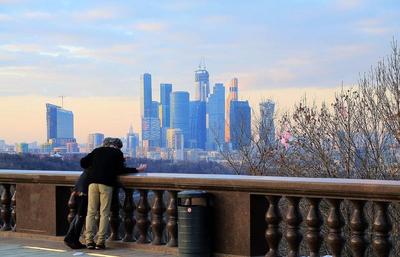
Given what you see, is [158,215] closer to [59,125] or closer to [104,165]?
[104,165]

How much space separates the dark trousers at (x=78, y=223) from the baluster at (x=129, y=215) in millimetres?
586

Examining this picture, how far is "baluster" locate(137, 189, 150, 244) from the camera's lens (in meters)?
10.0

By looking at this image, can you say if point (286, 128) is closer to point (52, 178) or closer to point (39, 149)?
point (39, 149)

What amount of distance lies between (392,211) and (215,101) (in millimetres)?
28002

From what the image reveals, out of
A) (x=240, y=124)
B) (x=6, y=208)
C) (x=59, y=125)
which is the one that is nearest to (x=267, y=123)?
(x=240, y=124)

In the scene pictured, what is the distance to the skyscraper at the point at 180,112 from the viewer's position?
132ft

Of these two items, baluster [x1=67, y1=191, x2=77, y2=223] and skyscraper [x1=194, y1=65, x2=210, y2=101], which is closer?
baluster [x1=67, y1=191, x2=77, y2=223]

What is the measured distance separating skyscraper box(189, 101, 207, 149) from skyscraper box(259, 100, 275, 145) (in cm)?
322

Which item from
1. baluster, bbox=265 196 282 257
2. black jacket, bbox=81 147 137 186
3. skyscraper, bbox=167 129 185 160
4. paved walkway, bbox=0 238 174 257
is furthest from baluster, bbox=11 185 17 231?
skyscraper, bbox=167 129 185 160

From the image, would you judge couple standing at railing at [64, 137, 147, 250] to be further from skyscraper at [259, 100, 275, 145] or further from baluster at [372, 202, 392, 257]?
skyscraper at [259, 100, 275, 145]

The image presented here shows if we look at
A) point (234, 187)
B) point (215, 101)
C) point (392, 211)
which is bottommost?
point (392, 211)

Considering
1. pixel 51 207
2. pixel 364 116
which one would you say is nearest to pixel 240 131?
pixel 364 116

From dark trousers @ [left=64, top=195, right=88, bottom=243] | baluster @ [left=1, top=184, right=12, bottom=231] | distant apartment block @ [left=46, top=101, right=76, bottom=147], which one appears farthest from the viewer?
distant apartment block @ [left=46, top=101, right=76, bottom=147]

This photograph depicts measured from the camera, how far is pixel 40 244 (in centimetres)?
1094
